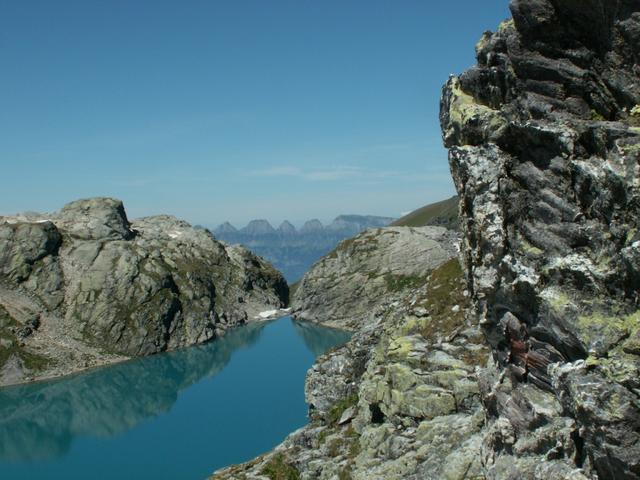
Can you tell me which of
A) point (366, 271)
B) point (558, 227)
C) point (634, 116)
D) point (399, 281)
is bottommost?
point (399, 281)

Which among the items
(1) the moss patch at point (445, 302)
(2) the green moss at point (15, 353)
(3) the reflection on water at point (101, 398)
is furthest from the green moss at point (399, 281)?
(1) the moss patch at point (445, 302)

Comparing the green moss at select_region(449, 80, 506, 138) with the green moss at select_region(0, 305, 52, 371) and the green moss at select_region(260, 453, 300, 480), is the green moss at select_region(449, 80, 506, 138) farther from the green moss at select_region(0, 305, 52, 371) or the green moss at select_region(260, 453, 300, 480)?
the green moss at select_region(0, 305, 52, 371)

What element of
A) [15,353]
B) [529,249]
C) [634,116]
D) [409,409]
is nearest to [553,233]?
[529,249]

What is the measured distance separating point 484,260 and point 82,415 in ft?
316

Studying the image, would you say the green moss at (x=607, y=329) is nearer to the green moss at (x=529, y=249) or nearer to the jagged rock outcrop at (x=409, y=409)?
the green moss at (x=529, y=249)

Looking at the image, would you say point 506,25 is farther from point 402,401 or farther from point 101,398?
point 101,398

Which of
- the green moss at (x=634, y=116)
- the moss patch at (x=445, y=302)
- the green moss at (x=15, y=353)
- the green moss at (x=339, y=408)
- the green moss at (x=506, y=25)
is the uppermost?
the green moss at (x=506, y=25)

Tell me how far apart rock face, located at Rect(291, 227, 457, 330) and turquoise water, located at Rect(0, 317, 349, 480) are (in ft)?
44.0

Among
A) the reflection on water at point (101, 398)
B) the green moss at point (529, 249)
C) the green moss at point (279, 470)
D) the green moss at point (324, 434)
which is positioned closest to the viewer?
the green moss at point (529, 249)

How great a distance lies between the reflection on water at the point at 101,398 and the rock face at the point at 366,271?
11.4 metres

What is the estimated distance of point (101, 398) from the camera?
349ft

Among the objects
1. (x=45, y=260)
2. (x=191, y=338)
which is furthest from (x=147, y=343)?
(x=45, y=260)

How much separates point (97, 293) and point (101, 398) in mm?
48338

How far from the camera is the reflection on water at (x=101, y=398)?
3401 inches
